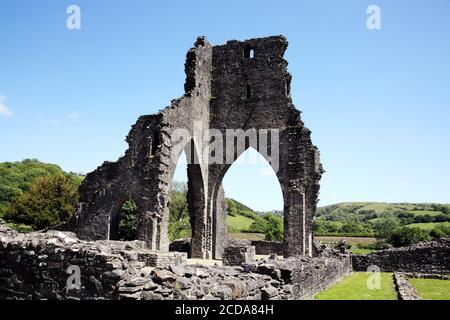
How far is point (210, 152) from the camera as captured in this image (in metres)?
24.8

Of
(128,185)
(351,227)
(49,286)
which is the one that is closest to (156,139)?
(128,185)

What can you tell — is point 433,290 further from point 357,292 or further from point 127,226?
point 127,226

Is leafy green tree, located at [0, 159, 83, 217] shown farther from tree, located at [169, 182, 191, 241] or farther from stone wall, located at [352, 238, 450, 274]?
stone wall, located at [352, 238, 450, 274]

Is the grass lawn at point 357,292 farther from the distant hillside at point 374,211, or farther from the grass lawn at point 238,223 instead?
the distant hillside at point 374,211

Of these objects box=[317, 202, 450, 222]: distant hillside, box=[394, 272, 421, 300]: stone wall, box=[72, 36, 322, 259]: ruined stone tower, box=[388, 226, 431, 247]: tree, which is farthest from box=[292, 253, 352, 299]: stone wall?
box=[317, 202, 450, 222]: distant hillside

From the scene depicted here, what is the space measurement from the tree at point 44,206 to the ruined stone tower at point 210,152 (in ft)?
62.9

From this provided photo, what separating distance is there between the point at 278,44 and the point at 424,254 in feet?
42.1

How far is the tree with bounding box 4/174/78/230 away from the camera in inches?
1565

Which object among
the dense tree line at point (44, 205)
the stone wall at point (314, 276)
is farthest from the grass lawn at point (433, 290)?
the dense tree line at point (44, 205)

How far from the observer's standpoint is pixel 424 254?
74.1ft

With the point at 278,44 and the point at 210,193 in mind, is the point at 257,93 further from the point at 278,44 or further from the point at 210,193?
the point at 210,193

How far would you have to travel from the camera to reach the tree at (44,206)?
1565 inches

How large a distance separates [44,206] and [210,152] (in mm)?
22290
